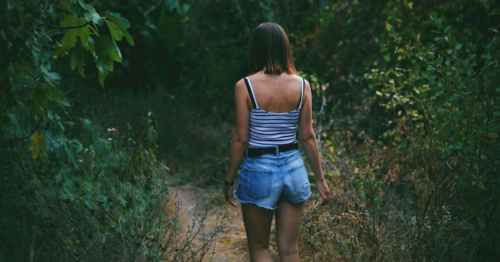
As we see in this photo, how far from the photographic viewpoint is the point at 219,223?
19.9 ft

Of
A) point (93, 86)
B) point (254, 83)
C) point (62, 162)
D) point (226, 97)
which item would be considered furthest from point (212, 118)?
point (254, 83)

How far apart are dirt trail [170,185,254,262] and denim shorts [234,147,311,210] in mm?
1066

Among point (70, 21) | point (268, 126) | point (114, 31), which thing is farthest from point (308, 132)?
point (70, 21)

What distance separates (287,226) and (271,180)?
0.33 metres

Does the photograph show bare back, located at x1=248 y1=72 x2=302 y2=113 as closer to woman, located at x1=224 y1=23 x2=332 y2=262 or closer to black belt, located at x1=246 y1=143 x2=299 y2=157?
woman, located at x1=224 y1=23 x2=332 y2=262

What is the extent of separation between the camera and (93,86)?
31.9ft

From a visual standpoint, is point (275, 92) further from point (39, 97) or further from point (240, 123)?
point (39, 97)

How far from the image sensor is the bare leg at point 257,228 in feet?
→ 10.7

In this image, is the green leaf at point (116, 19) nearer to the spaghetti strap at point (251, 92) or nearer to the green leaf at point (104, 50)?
the green leaf at point (104, 50)

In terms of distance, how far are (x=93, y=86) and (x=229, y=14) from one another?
9.04 feet

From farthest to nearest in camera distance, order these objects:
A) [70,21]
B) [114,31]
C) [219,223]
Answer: [219,223]
[114,31]
[70,21]

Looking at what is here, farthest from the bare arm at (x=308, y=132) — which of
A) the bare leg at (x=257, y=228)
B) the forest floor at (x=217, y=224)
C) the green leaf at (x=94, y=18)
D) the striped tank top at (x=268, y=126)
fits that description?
the green leaf at (x=94, y=18)

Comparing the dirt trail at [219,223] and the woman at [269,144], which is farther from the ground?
the woman at [269,144]

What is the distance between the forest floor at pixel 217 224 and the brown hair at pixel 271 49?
131 centimetres
